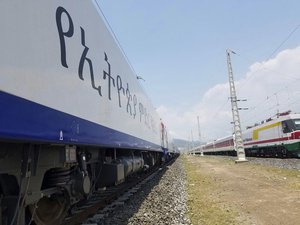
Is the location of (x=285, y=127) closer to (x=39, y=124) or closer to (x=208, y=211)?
(x=208, y=211)

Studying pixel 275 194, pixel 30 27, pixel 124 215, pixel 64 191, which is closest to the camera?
pixel 30 27

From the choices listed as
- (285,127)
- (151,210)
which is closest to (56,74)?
(151,210)

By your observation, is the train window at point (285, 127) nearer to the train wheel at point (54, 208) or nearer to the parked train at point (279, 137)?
the parked train at point (279, 137)

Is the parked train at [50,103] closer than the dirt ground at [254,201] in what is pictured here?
Yes

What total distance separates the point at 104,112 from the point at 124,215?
7.65 ft

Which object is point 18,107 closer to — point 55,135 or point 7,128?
point 7,128

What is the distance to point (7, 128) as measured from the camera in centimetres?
270

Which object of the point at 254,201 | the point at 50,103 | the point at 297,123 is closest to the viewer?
the point at 50,103

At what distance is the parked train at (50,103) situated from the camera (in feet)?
9.59

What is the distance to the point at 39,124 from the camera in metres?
3.26

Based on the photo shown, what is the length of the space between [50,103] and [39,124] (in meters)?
0.42

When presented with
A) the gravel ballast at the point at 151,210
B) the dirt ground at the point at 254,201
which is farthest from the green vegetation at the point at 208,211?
the gravel ballast at the point at 151,210

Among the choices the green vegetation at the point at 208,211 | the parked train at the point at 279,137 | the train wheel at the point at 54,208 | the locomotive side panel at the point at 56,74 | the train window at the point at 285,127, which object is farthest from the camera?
the train window at the point at 285,127

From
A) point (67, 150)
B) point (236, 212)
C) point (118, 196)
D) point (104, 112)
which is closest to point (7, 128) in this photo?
point (67, 150)
